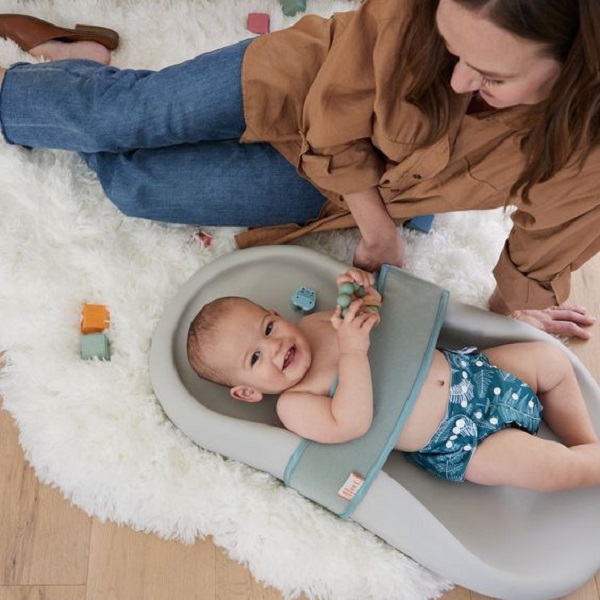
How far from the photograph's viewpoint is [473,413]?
1214 millimetres

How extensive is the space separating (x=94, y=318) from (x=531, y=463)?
32.1 inches

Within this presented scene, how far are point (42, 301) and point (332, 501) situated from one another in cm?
66

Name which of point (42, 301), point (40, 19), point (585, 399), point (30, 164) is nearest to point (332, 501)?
point (585, 399)

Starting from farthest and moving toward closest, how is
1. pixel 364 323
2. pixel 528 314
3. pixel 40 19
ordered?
pixel 40 19 < pixel 528 314 < pixel 364 323

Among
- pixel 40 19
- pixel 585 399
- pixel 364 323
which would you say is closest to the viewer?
pixel 364 323

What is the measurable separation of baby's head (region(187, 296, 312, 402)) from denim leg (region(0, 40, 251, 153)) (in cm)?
33

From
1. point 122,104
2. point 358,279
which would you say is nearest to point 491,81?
point 358,279

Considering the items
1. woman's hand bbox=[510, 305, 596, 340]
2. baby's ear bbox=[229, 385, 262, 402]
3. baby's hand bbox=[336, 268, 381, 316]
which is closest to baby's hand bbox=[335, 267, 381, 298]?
baby's hand bbox=[336, 268, 381, 316]

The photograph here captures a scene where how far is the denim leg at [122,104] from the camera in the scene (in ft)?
4.08

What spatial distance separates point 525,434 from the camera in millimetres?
1225

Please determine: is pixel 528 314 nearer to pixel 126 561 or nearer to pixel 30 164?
pixel 126 561

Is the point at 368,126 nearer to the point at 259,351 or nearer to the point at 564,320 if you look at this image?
the point at 259,351

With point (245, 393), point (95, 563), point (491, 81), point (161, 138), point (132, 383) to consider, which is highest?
point (491, 81)

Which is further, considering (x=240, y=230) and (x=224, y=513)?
(x=240, y=230)
